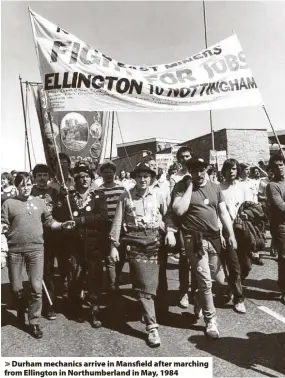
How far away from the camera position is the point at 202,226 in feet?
13.6

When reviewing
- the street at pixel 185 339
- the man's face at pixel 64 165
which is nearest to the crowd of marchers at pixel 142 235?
the street at pixel 185 339

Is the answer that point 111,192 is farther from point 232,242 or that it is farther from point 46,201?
point 232,242

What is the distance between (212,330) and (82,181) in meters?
2.16

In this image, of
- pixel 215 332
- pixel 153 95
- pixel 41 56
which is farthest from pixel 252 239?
pixel 41 56

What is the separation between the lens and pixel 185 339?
4008mm

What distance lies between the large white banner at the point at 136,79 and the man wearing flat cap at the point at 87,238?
0.92 meters

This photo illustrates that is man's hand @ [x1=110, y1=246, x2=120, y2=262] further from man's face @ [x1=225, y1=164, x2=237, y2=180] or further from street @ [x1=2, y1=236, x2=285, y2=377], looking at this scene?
man's face @ [x1=225, y1=164, x2=237, y2=180]

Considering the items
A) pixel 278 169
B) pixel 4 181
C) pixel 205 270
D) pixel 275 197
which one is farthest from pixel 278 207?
pixel 4 181

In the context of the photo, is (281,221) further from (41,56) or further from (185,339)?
(41,56)

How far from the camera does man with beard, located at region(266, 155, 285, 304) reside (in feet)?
16.0

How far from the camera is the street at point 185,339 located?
3488 mm

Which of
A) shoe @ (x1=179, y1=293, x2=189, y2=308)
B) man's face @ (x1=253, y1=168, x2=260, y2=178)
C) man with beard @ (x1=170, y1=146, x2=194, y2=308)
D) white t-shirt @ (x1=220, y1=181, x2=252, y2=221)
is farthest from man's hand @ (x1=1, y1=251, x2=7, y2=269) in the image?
man's face @ (x1=253, y1=168, x2=260, y2=178)

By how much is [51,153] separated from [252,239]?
294cm

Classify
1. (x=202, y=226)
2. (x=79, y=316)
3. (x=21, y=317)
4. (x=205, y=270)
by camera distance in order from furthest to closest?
(x=79, y=316), (x=21, y=317), (x=202, y=226), (x=205, y=270)
